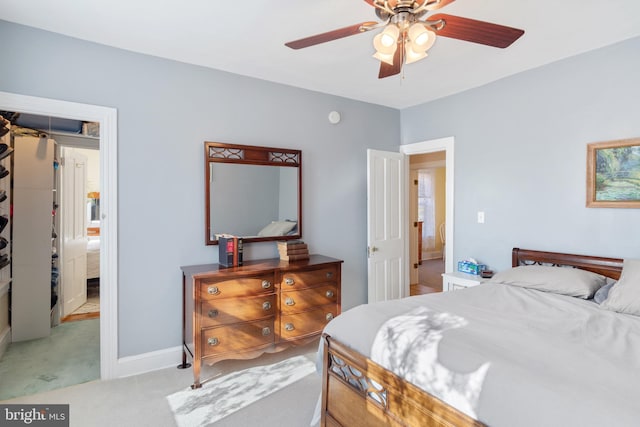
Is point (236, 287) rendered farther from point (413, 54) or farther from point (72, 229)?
point (72, 229)

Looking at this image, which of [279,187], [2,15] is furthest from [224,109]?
[2,15]

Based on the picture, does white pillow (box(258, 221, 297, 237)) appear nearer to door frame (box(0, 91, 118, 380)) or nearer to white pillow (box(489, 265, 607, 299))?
door frame (box(0, 91, 118, 380))

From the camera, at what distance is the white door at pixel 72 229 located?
13.6 feet

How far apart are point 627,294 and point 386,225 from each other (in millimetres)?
2242

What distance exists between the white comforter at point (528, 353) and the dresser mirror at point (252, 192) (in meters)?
1.61

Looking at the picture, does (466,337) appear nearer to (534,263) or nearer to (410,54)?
(410,54)

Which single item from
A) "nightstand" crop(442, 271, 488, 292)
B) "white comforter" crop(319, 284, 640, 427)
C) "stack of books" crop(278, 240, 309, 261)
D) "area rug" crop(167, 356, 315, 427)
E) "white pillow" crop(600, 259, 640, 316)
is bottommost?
"area rug" crop(167, 356, 315, 427)

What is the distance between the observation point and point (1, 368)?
2.88m

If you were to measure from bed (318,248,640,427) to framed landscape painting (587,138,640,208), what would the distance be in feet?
1.98

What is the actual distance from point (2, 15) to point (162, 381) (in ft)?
9.20

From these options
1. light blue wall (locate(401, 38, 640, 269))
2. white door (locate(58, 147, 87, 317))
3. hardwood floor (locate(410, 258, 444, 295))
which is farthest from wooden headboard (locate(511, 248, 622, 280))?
white door (locate(58, 147, 87, 317))

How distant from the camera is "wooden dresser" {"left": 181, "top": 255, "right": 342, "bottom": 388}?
104 inches

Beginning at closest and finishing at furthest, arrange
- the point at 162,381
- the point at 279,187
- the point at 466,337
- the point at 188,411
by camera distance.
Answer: the point at 466,337
the point at 188,411
the point at 162,381
the point at 279,187

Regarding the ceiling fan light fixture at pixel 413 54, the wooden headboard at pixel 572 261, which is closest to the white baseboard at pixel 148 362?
the ceiling fan light fixture at pixel 413 54
